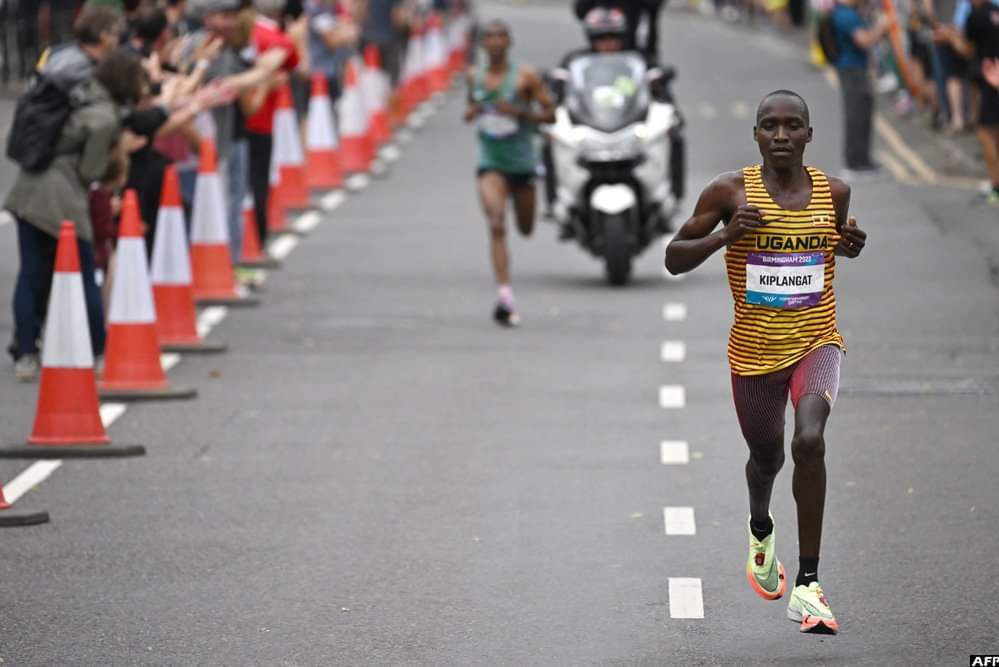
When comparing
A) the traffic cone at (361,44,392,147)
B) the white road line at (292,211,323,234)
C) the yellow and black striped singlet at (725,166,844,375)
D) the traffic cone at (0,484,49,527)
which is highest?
the yellow and black striped singlet at (725,166,844,375)

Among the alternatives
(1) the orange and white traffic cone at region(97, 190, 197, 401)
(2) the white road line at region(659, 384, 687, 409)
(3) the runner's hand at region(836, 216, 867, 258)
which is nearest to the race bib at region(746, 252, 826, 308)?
(3) the runner's hand at region(836, 216, 867, 258)

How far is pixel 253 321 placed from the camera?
54.9ft

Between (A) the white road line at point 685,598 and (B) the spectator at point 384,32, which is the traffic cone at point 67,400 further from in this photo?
(B) the spectator at point 384,32

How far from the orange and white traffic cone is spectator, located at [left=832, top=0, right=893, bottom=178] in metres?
13.3

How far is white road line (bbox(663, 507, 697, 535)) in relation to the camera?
1010cm

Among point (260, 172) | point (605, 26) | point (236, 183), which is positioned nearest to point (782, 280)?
point (236, 183)

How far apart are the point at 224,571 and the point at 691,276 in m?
10.1

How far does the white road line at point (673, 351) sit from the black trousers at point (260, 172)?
15.6ft

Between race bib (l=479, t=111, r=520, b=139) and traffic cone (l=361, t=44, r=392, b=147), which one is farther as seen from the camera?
traffic cone (l=361, t=44, r=392, b=147)

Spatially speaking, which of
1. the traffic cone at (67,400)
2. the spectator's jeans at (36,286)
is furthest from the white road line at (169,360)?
the traffic cone at (67,400)

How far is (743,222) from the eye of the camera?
8.12 m

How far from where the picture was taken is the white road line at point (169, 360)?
14.7 meters

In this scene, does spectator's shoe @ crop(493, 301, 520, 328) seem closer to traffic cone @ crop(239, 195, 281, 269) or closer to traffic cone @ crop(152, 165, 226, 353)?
traffic cone @ crop(152, 165, 226, 353)

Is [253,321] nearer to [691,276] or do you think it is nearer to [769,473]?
[691,276]
